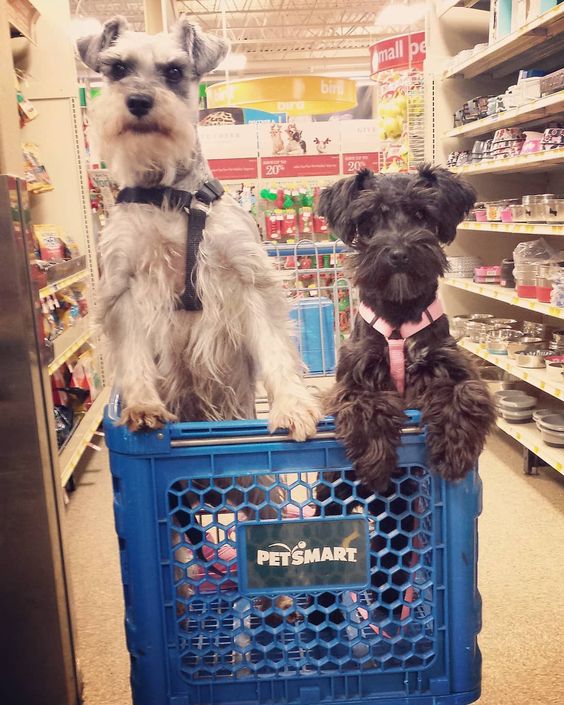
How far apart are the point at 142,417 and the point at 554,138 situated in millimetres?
2832

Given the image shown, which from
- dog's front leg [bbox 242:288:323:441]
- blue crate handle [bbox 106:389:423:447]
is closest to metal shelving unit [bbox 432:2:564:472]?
dog's front leg [bbox 242:288:323:441]

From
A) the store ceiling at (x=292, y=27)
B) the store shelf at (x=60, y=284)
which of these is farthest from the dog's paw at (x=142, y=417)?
the store ceiling at (x=292, y=27)

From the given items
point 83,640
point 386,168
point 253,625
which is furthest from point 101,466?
point 386,168

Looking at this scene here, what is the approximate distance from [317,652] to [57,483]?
66cm

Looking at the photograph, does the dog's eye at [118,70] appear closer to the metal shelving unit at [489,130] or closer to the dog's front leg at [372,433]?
the dog's front leg at [372,433]

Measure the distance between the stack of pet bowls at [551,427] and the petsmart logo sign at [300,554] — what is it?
7.83 feet

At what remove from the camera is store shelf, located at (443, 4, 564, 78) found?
3.24 m

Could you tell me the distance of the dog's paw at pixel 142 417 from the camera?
1.14 metres

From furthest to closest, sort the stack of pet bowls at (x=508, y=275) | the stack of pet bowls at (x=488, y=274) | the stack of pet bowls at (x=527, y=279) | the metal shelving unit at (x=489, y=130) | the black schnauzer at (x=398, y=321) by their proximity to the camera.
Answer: the stack of pet bowls at (x=488, y=274)
the stack of pet bowls at (x=508, y=275)
the metal shelving unit at (x=489, y=130)
the stack of pet bowls at (x=527, y=279)
the black schnauzer at (x=398, y=321)

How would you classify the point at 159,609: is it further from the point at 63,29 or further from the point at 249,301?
the point at 63,29

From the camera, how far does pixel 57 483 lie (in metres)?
1.50

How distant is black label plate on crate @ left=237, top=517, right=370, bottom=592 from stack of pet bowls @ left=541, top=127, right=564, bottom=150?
2.66m

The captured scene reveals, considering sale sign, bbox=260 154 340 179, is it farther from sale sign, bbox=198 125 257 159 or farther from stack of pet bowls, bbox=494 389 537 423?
stack of pet bowls, bbox=494 389 537 423

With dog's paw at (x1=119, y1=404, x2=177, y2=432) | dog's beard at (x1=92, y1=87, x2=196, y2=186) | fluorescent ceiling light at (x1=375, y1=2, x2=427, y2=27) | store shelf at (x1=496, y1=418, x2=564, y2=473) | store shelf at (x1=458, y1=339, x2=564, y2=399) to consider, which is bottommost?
store shelf at (x1=496, y1=418, x2=564, y2=473)
